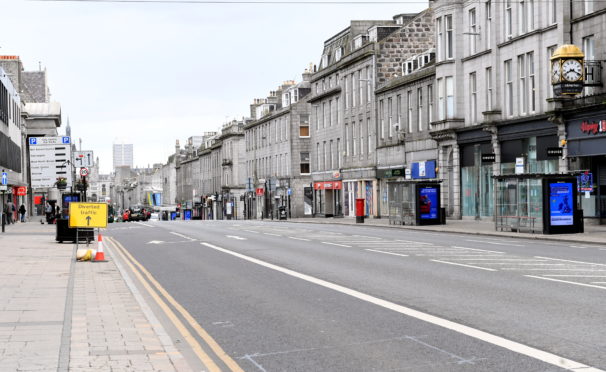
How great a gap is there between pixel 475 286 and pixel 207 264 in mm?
8343

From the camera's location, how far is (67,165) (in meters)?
39.8

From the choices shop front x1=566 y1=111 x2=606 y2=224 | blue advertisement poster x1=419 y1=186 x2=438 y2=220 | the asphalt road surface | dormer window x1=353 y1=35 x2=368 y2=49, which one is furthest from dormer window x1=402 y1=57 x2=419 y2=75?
the asphalt road surface

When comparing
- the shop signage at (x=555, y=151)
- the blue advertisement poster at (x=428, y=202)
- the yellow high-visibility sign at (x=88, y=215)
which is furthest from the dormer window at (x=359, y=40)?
the yellow high-visibility sign at (x=88, y=215)

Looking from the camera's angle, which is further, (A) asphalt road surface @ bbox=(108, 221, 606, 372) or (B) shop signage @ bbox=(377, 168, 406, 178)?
(B) shop signage @ bbox=(377, 168, 406, 178)

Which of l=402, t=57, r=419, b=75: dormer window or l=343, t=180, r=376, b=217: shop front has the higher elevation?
l=402, t=57, r=419, b=75: dormer window

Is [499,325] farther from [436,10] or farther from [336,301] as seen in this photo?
[436,10]

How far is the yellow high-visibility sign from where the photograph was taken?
2511cm

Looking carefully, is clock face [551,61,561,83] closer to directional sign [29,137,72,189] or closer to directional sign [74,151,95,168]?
directional sign [74,151,95,168]

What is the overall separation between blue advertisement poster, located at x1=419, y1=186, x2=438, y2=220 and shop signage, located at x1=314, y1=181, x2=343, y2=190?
28647mm

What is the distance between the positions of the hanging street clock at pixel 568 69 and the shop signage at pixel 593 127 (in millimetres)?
1390

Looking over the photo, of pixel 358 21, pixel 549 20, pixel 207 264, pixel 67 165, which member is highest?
pixel 358 21

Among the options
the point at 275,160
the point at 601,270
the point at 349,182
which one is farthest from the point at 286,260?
the point at 275,160

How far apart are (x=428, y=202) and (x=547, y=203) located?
42.8 feet

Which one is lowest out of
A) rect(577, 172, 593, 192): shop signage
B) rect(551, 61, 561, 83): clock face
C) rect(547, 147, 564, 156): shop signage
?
rect(577, 172, 593, 192): shop signage
